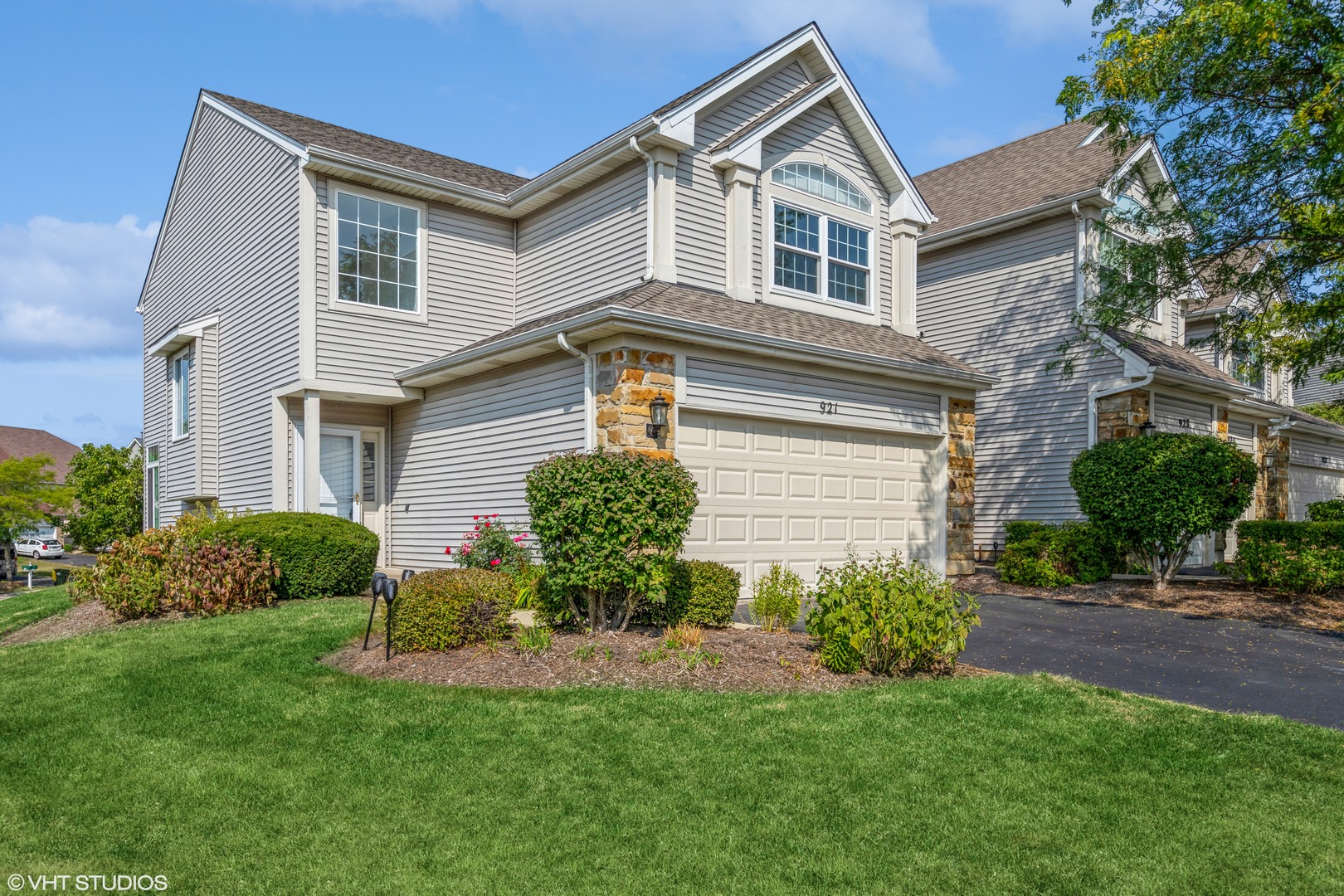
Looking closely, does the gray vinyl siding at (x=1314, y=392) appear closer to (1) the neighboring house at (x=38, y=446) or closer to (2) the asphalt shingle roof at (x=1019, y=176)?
(2) the asphalt shingle roof at (x=1019, y=176)

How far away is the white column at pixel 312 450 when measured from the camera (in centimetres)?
1340

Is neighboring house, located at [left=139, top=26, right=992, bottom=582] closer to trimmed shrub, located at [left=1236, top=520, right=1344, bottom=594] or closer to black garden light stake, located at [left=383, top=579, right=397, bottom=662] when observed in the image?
black garden light stake, located at [left=383, top=579, right=397, bottom=662]

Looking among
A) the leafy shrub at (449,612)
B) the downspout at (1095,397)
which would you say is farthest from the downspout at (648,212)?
the downspout at (1095,397)

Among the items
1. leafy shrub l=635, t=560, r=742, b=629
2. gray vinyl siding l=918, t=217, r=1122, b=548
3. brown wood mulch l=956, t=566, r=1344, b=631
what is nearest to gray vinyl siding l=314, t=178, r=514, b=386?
leafy shrub l=635, t=560, r=742, b=629

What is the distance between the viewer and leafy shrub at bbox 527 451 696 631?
8219mm

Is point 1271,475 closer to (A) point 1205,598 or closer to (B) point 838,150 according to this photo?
(A) point 1205,598

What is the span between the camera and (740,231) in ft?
43.6

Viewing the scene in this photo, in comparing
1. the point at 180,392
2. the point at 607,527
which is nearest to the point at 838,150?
the point at 607,527

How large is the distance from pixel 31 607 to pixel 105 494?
17.6 metres

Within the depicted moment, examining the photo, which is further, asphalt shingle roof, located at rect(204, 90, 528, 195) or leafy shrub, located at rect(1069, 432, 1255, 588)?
asphalt shingle roof, located at rect(204, 90, 528, 195)

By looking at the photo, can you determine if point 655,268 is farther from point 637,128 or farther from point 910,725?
point 910,725

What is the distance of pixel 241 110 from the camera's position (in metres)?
15.6

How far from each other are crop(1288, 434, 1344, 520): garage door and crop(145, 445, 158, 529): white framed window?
25661mm

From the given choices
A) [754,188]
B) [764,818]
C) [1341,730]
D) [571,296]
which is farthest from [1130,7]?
[764,818]
